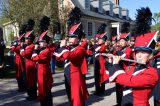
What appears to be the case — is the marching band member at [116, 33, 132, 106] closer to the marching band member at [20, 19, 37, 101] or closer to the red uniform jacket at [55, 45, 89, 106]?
the red uniform jacket at [55, 45, 89, 106]

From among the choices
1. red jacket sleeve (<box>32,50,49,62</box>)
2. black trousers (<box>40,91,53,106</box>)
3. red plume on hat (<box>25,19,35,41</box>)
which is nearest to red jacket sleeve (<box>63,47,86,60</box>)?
red jacket sleeve (<box>32,50,49,62</box>)

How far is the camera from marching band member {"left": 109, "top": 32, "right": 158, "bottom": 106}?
12.9 ft

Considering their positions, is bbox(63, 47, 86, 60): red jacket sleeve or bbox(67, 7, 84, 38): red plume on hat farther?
bbox(67, 7, 84, 38): red plume on hat

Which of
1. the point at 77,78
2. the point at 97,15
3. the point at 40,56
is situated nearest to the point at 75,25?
the point at 40,56

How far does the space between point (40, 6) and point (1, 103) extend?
51.4 ft

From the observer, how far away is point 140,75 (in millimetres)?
3990

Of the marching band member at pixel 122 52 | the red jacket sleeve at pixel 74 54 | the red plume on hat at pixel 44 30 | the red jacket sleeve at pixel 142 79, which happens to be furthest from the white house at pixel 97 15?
the red jacket sleeve at pixel 142 79

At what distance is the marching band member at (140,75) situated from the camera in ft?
12.9

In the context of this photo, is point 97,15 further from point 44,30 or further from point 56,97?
point 44,30

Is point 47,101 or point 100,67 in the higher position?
point 100,67

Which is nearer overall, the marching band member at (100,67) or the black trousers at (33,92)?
the black trousers at (33,92)

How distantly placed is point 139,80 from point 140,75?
0.28ft

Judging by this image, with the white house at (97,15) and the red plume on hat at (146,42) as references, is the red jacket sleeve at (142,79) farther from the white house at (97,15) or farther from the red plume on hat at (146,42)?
the white house at (97,15)

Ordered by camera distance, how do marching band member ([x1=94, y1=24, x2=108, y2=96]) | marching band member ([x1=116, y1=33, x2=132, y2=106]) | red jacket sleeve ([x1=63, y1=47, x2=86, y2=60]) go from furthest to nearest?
marching band member ([x1=94, y1=24, x2=108, y2=96]), marching band member ([x1=116, y1=33, x2=132, y2=106]), red jacket sleeve ([x1=63, y1=47, x2=86, y2=60])
